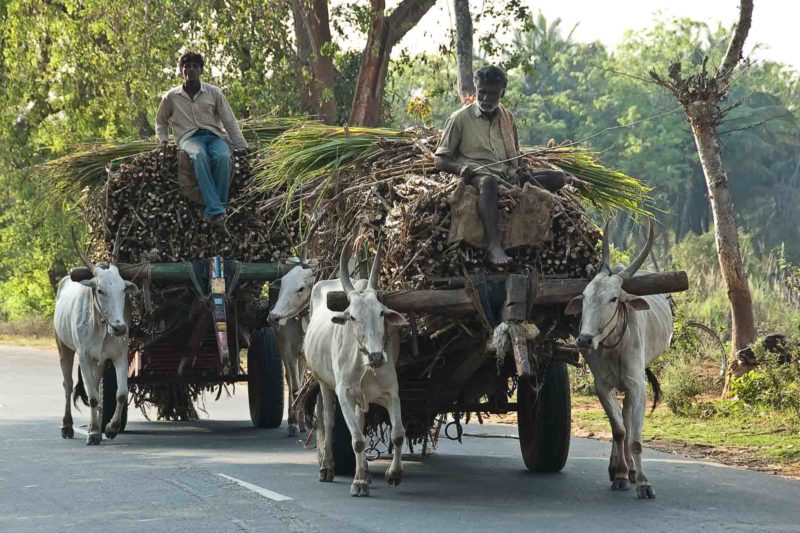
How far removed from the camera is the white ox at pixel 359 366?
8141 millimetres

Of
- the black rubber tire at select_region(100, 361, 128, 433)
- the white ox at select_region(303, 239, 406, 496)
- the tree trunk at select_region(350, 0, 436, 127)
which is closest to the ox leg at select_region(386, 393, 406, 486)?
the white ox at select_region(303, 239, 406, 496)

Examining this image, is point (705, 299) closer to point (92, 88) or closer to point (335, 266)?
point (92, 88)

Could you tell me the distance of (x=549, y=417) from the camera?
9242mm

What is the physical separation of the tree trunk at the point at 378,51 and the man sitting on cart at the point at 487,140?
8572 mm

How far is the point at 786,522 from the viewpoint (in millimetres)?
7191

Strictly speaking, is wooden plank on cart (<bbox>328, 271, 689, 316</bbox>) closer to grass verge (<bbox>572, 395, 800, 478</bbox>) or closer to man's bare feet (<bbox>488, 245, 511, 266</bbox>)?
man's bare feet (<bbox>488, 245, 511, 266</bbox>)

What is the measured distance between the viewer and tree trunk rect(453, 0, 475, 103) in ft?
47.4

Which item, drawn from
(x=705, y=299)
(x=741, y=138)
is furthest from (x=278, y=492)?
(x=741, y=138)

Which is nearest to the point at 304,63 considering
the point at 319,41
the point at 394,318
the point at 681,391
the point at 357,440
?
the point at 319,41

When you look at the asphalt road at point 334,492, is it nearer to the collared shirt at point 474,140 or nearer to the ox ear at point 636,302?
the ox ear at point 636,302

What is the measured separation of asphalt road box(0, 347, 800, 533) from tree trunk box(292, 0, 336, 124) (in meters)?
7.53

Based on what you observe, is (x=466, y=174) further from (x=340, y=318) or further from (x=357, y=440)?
(x=357, y=440)

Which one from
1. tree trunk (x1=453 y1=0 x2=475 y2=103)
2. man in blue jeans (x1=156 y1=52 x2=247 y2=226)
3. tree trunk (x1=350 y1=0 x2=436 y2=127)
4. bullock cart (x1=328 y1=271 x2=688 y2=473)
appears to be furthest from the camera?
tree trunk (x1=350 y1=0 x2=436 y2=127)

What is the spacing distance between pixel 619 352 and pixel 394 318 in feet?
4.93
